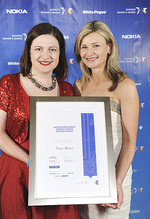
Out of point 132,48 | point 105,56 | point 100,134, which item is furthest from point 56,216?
point 132,48

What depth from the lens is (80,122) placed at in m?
1.59

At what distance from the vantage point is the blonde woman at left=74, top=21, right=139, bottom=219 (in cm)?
184

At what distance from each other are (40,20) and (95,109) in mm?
1149

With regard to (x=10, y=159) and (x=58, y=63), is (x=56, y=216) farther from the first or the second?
(x=58, y=63)

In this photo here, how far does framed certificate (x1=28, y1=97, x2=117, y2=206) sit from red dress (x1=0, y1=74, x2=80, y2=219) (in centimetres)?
13

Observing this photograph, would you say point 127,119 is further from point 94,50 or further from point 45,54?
point 45,54

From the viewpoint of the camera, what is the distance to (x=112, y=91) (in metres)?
1.92

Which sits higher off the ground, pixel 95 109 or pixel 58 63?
pixel 58 63

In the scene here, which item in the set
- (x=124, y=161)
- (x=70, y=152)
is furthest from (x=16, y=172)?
(x=124, y=161)

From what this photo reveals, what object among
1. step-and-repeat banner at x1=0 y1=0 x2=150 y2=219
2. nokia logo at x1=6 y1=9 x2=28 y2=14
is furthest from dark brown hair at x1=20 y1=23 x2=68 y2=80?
nokia logo at x1=6 y1=9 x2=28 y2=14

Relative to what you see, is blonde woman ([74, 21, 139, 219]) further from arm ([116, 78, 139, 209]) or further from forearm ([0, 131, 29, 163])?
forearm ([0, 131, 29, 163])

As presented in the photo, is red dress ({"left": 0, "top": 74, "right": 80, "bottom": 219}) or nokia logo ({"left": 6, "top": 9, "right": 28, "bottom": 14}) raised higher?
nokia logo ({"left": 6, "top": 9, "right": 28, "bottom": 14})

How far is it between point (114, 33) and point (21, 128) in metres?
1.32

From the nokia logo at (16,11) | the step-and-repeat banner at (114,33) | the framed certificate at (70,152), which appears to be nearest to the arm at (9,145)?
the framed certificate at (70,152)
